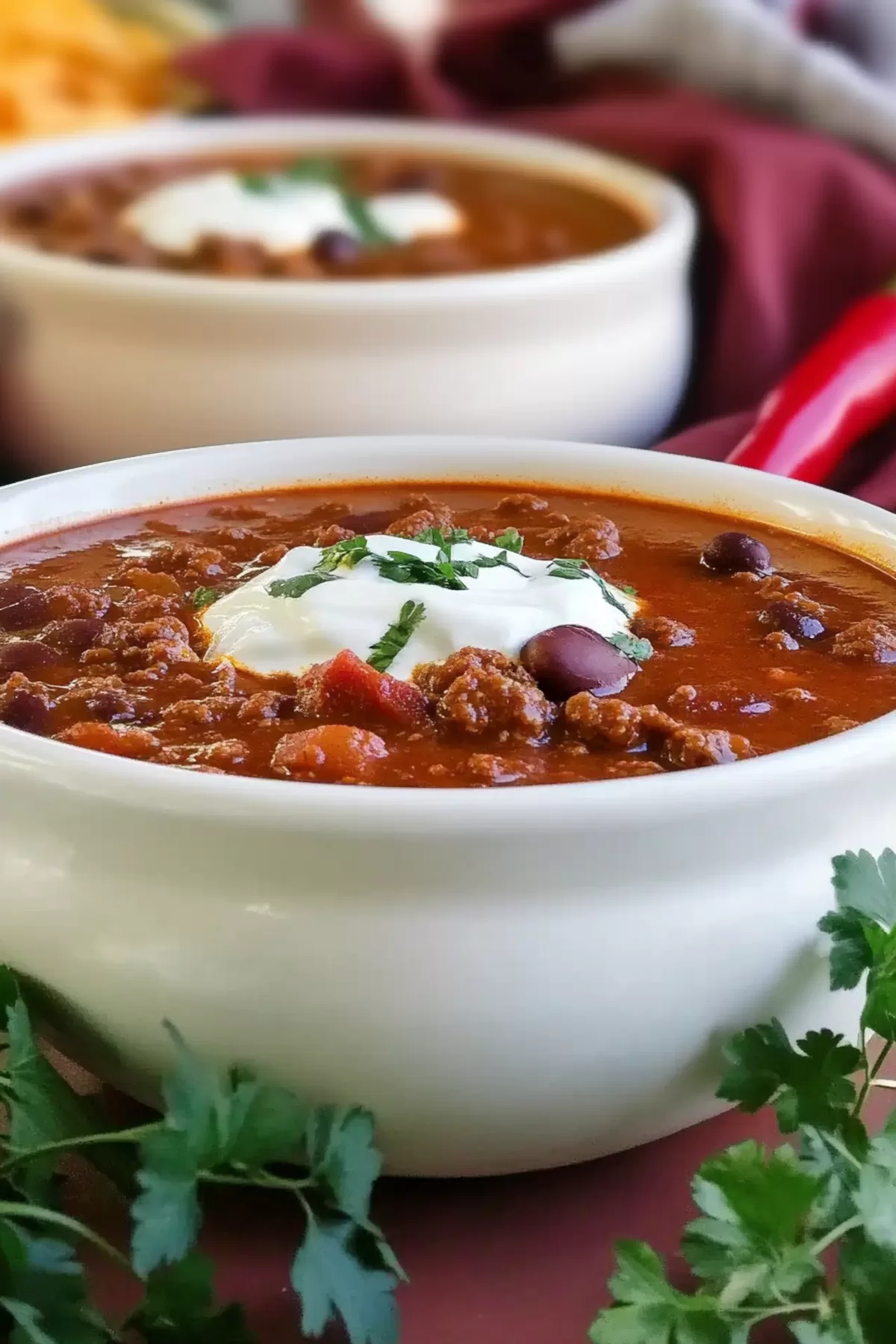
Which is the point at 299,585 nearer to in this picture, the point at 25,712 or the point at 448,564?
→ the point at 448,564

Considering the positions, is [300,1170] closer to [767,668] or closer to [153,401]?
[767,668]

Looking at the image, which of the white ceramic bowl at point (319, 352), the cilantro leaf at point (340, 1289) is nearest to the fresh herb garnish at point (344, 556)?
the cilantro leaf at point (340, 1289)

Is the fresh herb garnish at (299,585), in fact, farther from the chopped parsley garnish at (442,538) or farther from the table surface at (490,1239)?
the table surface at (490,1239)

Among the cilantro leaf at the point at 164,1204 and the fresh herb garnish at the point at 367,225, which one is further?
→ the fresh herb garnish at the point at 367,225

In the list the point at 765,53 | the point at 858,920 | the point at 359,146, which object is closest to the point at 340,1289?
the point at 858,920

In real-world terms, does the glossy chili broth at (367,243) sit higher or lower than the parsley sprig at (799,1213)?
lower

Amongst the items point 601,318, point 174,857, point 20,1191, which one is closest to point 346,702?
point 174,857
